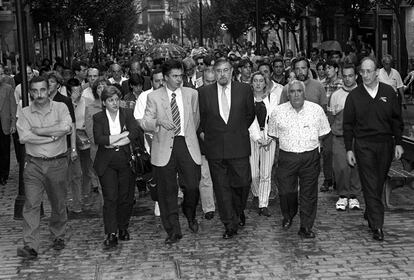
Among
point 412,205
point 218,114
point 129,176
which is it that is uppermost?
point 218,114

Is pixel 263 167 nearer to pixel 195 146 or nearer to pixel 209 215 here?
pixel 209 215

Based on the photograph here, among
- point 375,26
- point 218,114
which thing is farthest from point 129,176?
point 375,26

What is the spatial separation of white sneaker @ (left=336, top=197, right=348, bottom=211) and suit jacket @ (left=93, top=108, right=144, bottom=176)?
2.89 meters

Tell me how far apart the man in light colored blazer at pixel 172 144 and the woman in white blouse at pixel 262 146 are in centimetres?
131

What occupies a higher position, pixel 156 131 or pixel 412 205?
pixel 156 131

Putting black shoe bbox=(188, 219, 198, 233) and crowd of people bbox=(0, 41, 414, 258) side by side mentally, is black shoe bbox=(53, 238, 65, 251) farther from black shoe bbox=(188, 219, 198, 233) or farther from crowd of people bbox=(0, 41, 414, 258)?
black shoe bbox=(188, 219, 198, 233)

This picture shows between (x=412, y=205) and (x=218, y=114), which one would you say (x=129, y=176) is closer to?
(x=218, y=114)

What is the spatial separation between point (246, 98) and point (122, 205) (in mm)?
1719

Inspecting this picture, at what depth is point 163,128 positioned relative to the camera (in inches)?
338

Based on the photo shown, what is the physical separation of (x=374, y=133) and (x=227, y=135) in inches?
59.3

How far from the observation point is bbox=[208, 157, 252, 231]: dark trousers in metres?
8.90

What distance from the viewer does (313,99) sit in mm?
11352

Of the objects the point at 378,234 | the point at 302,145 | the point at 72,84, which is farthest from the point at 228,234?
the point at 72,84

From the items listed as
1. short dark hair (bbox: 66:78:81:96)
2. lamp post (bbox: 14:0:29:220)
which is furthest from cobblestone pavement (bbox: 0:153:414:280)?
short dark hair (bbox: 66:78:81:96)
